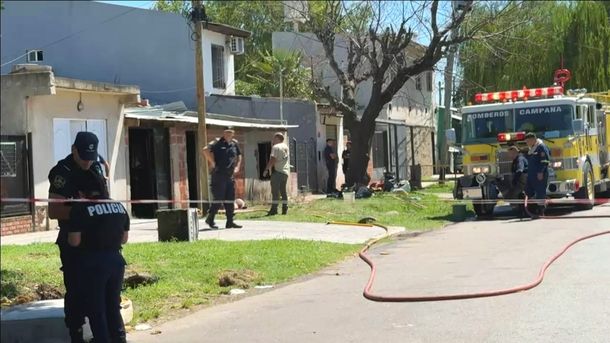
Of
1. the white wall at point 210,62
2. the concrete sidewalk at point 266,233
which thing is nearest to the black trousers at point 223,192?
the concrete sidewalk at point 266,233

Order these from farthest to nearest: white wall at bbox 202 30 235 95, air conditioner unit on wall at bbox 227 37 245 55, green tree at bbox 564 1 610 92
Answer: green tree at bbox 564 1 610 92 → air conditioner unit on wall at bbox 227 37 245 55 → white wall at bbox 202 30 235 95

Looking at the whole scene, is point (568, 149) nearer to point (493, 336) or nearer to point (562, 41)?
point (493, 336)

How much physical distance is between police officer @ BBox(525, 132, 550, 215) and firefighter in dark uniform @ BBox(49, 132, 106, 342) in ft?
38.4

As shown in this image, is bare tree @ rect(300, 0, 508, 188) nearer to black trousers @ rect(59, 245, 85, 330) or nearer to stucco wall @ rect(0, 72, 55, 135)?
stucco wall @ rect(0, 72, 55, 135)

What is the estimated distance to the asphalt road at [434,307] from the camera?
6.54 meters

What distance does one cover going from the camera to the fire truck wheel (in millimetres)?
17297

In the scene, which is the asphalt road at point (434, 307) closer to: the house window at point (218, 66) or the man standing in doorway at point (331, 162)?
the man standing in doorway at point (331, 162)

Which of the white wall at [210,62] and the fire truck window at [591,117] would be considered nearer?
the fire truck window at [591,117]

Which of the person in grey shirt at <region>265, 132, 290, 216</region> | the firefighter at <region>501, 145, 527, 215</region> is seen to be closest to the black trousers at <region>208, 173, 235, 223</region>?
the person in grey shirt at <region>265, 132, 290, 216</region>

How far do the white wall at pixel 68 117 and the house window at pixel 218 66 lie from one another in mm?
10027

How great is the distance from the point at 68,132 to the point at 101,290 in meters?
10.4

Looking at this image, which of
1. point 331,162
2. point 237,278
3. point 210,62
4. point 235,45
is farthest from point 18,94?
point 235,45

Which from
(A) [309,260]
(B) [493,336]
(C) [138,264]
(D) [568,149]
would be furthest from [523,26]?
(B) [493,336]

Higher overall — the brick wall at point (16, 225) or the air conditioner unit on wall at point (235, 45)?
the air conditioner unit on wall at point (235, 45)
